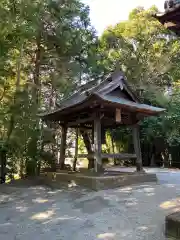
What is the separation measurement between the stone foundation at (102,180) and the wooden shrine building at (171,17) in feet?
14.9

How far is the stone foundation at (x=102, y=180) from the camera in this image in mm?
7426

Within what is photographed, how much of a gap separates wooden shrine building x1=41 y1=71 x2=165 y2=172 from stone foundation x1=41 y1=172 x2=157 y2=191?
435mm

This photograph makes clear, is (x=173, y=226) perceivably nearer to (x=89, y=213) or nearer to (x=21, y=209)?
(x=89, y=213)

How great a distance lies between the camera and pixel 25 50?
11891 millimetres

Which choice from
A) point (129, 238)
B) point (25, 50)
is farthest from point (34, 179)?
point (129, 238)

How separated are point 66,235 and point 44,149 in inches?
310

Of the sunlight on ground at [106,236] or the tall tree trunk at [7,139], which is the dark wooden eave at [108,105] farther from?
the sunlight on ground at [106,236]

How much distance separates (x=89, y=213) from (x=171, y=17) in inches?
154

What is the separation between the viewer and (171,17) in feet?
13.2

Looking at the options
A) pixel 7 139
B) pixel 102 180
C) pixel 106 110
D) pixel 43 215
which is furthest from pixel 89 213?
pixel 7 139

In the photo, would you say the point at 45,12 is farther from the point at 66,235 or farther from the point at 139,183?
the point at 66,235

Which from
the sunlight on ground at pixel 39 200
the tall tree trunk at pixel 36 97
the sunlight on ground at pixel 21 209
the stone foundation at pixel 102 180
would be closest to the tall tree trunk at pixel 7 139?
the tall tree trunk at pixel 36 97

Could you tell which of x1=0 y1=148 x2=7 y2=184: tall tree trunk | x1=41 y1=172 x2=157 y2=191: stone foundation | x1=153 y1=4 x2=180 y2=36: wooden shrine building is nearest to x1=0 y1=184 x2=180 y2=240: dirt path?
x1=41 y1=172 x2=157 y2=191: stone foundation

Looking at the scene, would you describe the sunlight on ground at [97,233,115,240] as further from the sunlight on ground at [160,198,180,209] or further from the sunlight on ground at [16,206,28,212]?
the sunlight on ground at [16,206,28,212]
